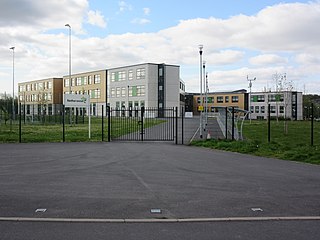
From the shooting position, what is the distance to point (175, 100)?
304ft

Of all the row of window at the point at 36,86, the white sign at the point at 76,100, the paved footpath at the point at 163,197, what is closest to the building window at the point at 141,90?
the row of window at the point at 36,86

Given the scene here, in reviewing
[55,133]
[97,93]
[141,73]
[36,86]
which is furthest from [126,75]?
[55,133]

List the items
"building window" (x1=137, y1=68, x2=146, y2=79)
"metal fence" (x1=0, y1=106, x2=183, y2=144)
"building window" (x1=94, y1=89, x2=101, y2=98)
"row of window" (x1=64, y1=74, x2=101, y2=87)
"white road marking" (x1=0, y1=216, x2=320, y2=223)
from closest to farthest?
1. "white road marking" (x1=0, y1=216, x2=320, y2=223)
2. "metal fence" (x1=0, y1=106, x2=183, y2=144)
3. "building window" (x1=137, y1=68, x2=146, y2=79)
4. "building window" (x1=94, y1=89, x2=101, y2=98)
5. "row of window" (x1=64, y1=74, x2=101, y2=87)

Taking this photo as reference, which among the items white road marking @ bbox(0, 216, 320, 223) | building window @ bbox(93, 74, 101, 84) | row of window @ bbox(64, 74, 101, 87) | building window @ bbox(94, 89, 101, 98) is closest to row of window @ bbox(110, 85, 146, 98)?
building window @ bbox(94, 89, 101, 98)

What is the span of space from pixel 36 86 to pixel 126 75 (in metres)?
41.1

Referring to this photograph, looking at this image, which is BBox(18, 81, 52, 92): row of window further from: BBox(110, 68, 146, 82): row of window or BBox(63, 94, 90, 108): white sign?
BBox(63, 94, 90, 108): white sign

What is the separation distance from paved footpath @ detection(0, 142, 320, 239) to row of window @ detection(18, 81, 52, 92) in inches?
4154

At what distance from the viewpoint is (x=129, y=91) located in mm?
92562

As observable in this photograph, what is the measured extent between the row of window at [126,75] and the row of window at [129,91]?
2.37 meters

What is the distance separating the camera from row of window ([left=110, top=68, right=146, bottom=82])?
9029cm

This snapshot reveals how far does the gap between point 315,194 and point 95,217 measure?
512cm

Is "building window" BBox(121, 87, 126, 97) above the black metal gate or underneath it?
above

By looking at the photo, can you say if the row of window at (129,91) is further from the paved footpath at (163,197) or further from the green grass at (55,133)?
the paved footpath at (163,197)

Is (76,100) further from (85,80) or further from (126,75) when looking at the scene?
(85,80)
